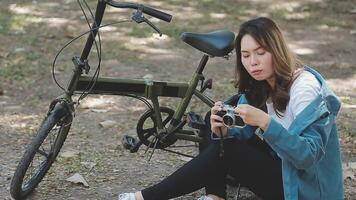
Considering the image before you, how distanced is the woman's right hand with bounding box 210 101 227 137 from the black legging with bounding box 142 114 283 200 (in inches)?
1.9

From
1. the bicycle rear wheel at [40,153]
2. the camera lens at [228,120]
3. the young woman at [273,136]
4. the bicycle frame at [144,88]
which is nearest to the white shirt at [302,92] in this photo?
the young woman at [273,136]

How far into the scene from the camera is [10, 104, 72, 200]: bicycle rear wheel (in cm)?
303

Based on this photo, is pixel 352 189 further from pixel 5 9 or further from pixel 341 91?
pixel 5 9

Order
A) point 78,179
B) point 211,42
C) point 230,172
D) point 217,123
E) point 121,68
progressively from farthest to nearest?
point 121,68, point 78,179, point 211,42, point 230,172, point 217,123

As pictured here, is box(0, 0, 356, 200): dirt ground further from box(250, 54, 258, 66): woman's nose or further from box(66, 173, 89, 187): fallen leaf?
box(250, 54, 258, 66): woman's nose

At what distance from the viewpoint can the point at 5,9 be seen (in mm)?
7230

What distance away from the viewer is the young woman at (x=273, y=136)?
2395mm

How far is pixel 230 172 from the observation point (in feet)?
9.27

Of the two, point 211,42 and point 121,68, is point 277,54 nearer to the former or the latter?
point 211,42

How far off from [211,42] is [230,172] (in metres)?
0.69

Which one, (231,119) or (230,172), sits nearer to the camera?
(231,119)

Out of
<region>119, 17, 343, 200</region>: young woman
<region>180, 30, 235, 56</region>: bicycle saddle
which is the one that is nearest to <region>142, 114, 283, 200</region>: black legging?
<region>119, 17, 343, 200</region>: young woman

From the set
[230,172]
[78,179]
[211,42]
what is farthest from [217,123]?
[78,179]

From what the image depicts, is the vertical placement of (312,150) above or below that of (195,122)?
above
